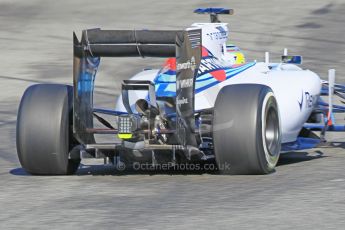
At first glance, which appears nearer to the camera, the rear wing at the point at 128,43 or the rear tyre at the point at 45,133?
the rear wing at the point at 128,43

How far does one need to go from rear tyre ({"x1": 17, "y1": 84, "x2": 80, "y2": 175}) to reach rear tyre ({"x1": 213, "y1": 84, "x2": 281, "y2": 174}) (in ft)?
4.86

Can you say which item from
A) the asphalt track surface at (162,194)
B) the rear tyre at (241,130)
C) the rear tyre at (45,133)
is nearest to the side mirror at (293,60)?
the asphalt track surface at (162,194)

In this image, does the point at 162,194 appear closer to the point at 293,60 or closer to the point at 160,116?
the point at 160,116

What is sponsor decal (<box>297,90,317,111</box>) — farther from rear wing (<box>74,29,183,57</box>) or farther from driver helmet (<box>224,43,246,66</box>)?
rear wing (<box>74,29,183,57</box>)

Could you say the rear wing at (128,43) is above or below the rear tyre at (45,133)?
above

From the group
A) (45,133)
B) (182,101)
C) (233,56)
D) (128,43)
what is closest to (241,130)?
(182,101)

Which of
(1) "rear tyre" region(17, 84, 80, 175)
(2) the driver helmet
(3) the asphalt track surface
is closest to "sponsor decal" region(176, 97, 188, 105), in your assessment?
(3) the asphalt track surface

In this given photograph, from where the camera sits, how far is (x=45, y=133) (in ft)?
32.5

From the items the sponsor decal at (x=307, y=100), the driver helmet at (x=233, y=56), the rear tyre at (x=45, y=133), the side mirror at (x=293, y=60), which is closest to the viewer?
the rear tyre at (x=45, y=133)

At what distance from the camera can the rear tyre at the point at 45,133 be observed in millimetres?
9914

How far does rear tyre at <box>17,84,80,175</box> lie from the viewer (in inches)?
390

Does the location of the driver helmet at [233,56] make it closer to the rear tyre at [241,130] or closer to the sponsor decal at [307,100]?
the sponsor decal at [307,100]

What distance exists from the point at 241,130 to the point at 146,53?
112cm

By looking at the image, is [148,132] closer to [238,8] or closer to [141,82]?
[141,82]
